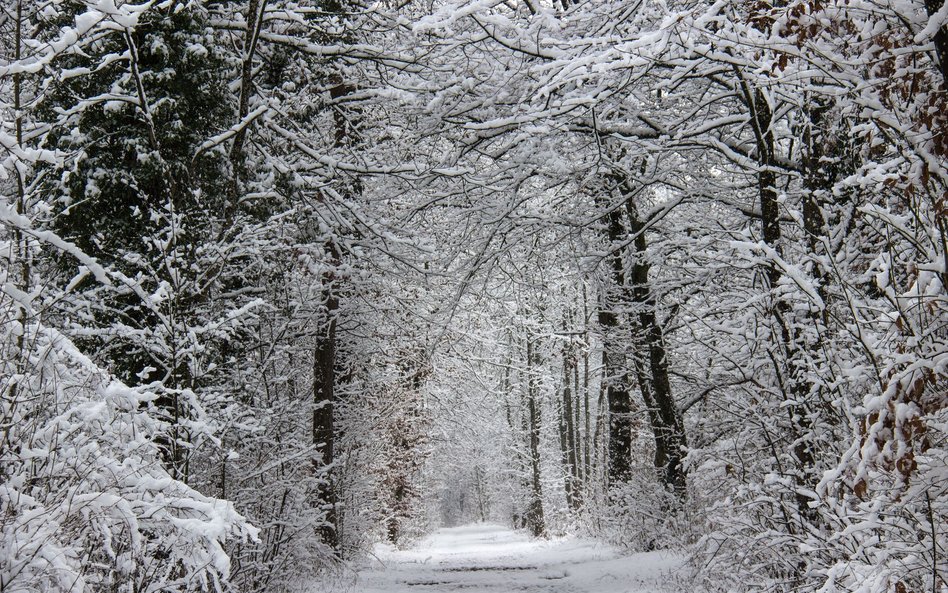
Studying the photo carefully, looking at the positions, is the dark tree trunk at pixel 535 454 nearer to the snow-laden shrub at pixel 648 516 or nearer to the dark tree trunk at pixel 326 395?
the snow-laden shrub at pixel 648 516

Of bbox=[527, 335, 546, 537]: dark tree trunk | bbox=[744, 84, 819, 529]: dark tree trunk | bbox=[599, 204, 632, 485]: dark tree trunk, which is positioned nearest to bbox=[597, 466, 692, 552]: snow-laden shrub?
bbox=[599, 204, 632, 485]: dark tree trunk

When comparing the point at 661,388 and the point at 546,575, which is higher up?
the point at 661,388

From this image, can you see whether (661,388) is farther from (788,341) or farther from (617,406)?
(788,341)

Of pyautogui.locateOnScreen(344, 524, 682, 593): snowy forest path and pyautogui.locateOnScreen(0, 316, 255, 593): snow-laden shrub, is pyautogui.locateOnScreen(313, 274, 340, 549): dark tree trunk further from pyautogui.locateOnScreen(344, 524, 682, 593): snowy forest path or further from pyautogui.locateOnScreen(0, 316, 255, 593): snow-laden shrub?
pyautogui.locateOnScreen(0, 316, 255, 593): snow-laden shrub

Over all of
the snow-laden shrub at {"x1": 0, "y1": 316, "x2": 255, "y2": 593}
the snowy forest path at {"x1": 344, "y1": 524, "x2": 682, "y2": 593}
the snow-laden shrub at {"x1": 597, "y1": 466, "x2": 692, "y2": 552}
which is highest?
the snow-laden shrub at {"x1": 0, "y1": 316, "x2": 255, "y2": 593}

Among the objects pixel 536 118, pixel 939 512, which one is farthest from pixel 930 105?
pixel 536 118

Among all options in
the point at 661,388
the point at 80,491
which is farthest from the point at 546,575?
the point at 80,491

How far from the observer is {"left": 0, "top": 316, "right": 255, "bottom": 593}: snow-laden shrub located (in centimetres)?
292

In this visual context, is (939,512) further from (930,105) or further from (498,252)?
(498,252)

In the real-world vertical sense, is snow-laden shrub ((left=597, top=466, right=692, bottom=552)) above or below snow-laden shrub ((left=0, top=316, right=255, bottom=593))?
below

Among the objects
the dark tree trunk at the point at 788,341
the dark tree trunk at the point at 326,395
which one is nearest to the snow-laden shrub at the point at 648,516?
the dark tree trunk at the point at 788,341

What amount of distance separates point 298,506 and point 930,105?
6485 millimetres

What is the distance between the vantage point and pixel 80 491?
3197mm

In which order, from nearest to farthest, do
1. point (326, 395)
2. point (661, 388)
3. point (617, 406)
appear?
point (661, 388)
point (326, 395)
point (617, 406)
